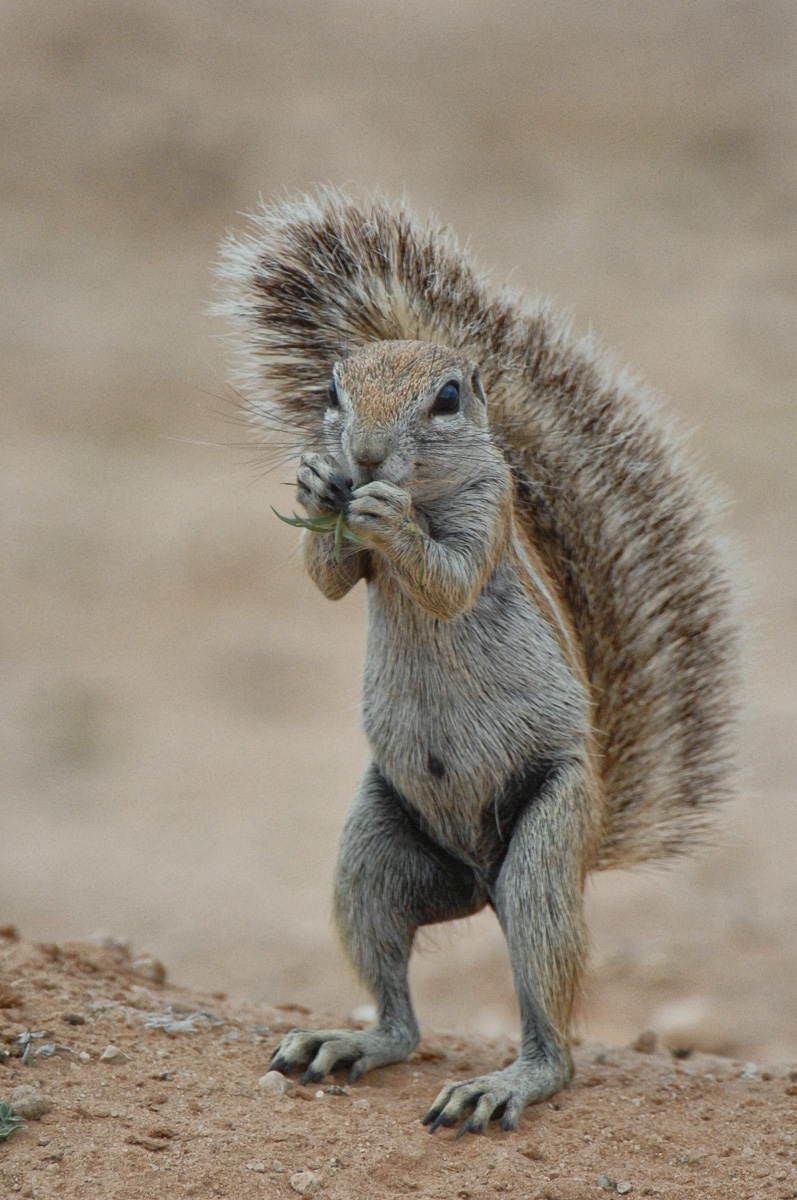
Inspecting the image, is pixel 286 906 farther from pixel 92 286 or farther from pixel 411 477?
pixel 92 286

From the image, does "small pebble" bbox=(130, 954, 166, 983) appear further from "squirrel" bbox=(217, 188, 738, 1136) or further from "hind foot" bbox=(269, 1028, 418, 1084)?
"squirrel" bbox=(217, 188, 738, 1136)

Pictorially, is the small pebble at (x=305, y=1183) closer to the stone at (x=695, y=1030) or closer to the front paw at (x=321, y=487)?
the front paw at (x=321, y=487)

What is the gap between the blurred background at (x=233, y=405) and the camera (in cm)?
847

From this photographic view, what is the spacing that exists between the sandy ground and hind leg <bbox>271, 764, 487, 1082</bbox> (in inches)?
7.6

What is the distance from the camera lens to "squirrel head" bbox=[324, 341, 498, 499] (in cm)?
391

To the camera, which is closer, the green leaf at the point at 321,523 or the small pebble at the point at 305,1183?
the small pebble at the point at 305,1183

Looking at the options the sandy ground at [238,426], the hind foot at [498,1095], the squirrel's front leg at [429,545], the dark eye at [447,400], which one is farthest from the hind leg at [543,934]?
the dark eye at [447,400]

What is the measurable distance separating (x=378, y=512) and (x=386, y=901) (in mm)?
1395

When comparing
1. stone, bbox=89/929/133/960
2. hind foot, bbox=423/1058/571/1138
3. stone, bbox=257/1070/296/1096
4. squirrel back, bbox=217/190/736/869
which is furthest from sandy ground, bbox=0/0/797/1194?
stone, bbox=89/929/133/960

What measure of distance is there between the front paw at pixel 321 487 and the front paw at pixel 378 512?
0.16m

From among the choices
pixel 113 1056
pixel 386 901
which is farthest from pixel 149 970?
pixel 386 901

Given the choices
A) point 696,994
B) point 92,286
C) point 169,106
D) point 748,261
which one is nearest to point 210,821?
point 696,994

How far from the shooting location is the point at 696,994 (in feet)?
22.9

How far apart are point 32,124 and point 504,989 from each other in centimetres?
1805
